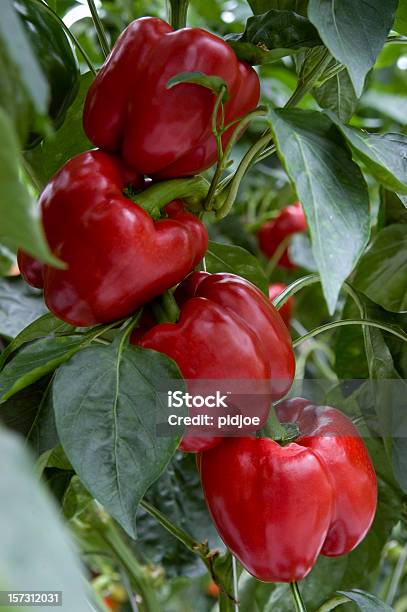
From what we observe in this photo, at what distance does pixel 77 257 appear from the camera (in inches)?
20.0

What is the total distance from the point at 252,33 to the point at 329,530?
343 millimetres

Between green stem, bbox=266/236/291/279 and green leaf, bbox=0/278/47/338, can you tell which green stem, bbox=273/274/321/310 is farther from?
green stem, bbox=266/236/291/279

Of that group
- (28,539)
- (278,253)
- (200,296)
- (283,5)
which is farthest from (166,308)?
(278,253)

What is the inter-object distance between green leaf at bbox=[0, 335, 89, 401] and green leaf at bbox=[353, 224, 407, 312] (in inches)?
14.3

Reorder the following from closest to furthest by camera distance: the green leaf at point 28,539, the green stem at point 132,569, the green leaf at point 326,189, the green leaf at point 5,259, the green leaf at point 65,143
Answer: the green leaf at point 28,539, the green leaf at point 326,189, the green leaf at point 65,143, the green stem at point 132,569, the green leaf at point 5,259

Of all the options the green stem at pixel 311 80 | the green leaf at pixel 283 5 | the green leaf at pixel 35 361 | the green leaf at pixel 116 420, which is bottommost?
the green leaf at pixel 116 420

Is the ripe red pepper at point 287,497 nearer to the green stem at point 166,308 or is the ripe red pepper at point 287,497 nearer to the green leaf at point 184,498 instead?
the green stem at point 166,308

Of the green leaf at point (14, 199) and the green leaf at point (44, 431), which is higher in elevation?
the green leaf at point (14, 199)

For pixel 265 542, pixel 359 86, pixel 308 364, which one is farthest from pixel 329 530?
pixel 308 364

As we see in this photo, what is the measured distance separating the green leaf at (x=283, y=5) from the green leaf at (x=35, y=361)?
0.29 meters

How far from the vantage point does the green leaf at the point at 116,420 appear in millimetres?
476

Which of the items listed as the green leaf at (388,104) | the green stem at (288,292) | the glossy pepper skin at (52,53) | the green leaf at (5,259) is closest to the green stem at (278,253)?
the green leaf at (388,104)

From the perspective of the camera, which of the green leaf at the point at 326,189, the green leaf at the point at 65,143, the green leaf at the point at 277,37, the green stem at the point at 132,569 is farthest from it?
the green stem at the point at 132,569

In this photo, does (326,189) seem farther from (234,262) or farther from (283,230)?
(283,230)
